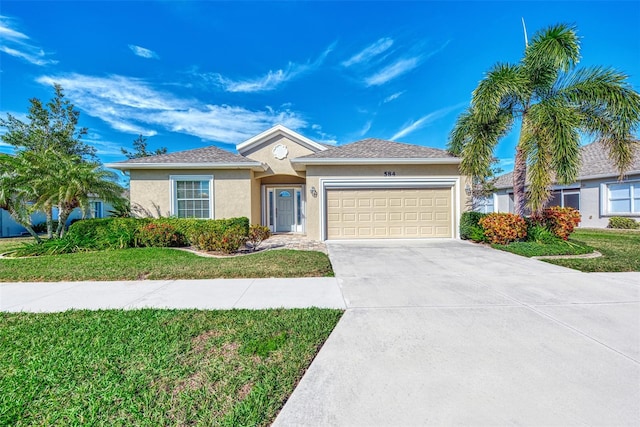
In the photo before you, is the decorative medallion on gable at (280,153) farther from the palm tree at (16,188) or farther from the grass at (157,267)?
the palm tree at (16,188)

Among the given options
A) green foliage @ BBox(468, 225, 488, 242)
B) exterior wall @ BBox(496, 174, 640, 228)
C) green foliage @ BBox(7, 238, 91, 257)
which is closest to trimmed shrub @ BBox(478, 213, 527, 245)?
green foliage @ BBox(468, 225, 488, 242)

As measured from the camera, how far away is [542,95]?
8695 mm

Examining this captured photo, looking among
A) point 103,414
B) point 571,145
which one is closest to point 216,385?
point 103,414

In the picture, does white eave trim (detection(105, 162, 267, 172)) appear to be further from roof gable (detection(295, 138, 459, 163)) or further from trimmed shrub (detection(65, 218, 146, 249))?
trimmed shrub (detection(65, 218, 146, 249))

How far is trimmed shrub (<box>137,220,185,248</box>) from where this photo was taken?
30.0 ft

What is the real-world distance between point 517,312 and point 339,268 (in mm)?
3535

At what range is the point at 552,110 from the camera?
7.81 m

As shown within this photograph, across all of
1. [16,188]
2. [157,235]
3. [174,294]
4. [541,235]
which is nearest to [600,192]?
[541,235]

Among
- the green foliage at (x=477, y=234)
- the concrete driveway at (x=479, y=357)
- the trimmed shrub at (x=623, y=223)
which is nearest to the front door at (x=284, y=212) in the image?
the green foliage at (x=477, y=234)

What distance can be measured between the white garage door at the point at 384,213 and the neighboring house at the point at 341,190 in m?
0.04

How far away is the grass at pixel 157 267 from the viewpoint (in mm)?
5758

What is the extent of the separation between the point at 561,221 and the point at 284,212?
11.6 m

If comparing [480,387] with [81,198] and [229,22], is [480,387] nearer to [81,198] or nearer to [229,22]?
[81,198]

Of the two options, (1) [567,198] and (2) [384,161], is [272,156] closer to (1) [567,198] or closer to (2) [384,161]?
(2) [384,161]
